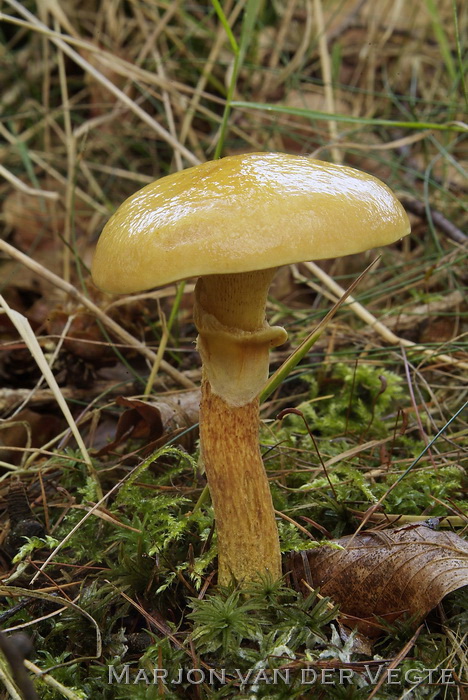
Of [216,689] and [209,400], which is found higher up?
[209,400]

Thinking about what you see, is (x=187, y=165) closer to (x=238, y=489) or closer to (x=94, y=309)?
(x=94, y=309)

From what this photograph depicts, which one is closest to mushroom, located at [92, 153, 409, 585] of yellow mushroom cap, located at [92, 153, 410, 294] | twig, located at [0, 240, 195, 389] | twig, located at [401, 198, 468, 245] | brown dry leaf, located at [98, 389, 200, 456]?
yellow mushroom cap, located at [92, 153, 410, 294]

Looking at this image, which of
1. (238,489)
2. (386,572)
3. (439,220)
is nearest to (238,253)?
(238,489)

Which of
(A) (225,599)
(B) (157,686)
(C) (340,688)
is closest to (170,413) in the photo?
(A) (225,599)

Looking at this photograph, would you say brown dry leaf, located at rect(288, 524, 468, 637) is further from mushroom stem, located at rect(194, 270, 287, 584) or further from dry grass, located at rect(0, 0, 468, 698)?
dry grass, located at rect(0, 0, 468, 698)

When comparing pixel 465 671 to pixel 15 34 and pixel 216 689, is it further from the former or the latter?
pixel 15 34

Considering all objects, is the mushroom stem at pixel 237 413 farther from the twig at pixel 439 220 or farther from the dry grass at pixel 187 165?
the twig at pixel 439 220

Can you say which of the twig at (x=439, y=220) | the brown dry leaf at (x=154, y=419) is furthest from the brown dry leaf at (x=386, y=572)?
the twig at (x=439, y=220)

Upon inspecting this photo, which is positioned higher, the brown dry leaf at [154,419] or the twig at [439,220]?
the twig at [439,220]
